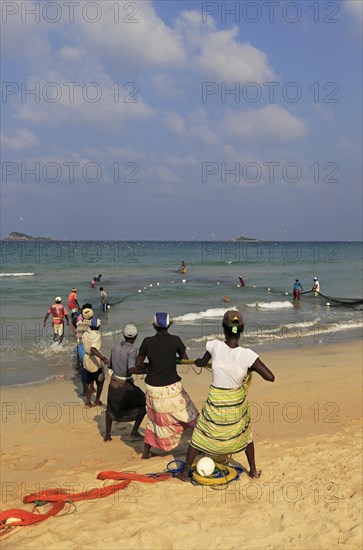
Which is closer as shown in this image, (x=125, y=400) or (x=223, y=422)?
(x=223, y=422)

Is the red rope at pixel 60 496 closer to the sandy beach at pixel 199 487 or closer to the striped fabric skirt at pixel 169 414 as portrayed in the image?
the sandy beach at pixel 199 487

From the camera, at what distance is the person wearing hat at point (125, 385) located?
6590 mm

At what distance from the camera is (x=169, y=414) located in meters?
5.92

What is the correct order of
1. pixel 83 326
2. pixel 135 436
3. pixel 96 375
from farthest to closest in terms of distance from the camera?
pixel 83 326 → pixel 96 375 → pixel 135 436

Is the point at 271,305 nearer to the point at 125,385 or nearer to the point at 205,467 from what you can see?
the point at 125,385

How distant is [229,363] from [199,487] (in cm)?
149

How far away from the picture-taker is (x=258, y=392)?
1036cm

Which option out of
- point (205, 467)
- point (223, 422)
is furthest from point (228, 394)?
point (205, 467)

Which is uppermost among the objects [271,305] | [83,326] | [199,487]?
[83,326]

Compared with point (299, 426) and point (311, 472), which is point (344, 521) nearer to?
point (311, 472)

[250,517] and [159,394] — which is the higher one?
[159,394]

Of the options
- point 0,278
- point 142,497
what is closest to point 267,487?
point 142,497

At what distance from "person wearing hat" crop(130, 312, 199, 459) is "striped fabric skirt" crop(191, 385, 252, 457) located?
65 cm

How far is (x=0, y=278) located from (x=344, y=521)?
41.1m
